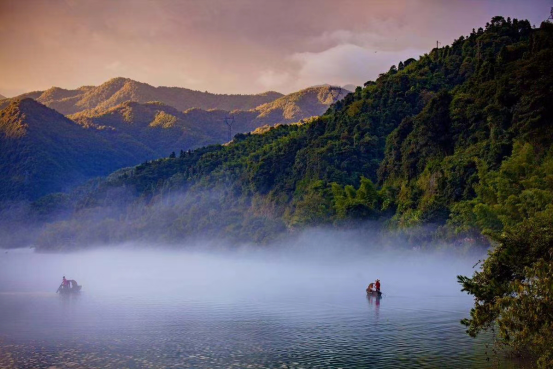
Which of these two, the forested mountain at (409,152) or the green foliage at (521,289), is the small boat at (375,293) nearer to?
the forested mountain at (409,152)

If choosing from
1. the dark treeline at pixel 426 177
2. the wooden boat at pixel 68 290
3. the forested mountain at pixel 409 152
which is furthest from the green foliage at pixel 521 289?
the wooden boat at pixel 68 290

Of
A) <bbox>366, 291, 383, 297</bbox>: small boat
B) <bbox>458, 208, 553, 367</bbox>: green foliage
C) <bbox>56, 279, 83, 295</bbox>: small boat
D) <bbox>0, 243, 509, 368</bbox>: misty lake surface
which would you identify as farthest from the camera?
<bbox>56, 279, 83, 295</bbox>: small boat

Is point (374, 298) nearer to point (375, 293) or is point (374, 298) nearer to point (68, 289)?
point (375, 293)

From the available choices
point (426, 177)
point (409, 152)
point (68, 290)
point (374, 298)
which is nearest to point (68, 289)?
point (68, 290)

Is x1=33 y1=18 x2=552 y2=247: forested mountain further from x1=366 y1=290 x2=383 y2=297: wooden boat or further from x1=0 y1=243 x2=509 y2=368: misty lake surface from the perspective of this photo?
x1=366 y1=290 x2=383 y2=297: wooden boat

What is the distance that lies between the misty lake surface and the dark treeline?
18.9 feet

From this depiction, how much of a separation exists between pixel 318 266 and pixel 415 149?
82.1 feet

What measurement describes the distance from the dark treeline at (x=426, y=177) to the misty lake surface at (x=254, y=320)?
5.75 meters

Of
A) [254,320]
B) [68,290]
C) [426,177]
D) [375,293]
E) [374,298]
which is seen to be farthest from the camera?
[426,177]

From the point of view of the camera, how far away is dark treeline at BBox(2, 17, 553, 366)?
1320 inches

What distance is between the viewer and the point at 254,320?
54.6 meters

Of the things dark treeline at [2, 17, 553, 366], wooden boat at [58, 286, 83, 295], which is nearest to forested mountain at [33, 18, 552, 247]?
dark treeline at [2, 17, 553, 366]

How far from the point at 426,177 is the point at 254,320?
165 feet

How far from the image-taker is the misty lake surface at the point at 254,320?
38.4 m
